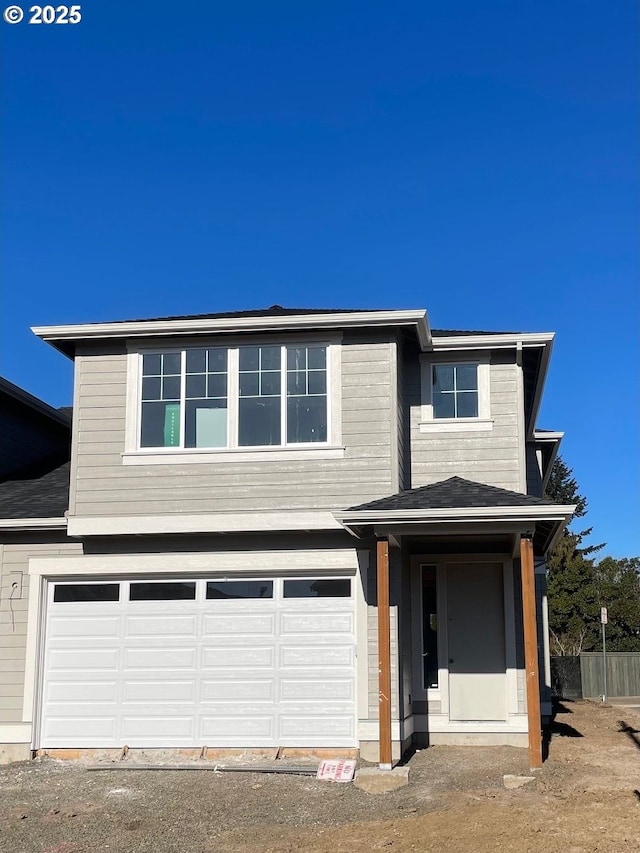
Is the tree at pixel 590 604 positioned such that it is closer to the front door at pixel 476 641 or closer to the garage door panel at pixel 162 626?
the front door at pixel 476 641

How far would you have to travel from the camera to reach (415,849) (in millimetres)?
7617

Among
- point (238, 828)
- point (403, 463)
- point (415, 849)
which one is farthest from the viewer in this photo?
point (403, 463)

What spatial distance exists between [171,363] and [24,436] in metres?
4.52

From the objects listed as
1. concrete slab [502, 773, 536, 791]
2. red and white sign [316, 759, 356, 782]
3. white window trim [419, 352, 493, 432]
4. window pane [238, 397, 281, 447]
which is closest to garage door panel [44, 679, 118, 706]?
red and white sign [316, 759, 356, 782]

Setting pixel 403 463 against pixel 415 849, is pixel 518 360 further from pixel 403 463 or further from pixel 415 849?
pixel 415 849

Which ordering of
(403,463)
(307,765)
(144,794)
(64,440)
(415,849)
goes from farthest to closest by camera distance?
(64,440) < (403,463) < (307,765) < (144,794) < (415,849)

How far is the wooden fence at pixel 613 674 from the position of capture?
24.4 m

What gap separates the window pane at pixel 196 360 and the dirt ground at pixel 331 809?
5173 millimetres

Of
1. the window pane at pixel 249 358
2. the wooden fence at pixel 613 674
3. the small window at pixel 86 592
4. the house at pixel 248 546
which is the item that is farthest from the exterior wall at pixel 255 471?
the wooden fence at pixel 613 674

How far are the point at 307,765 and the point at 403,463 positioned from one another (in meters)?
4.12

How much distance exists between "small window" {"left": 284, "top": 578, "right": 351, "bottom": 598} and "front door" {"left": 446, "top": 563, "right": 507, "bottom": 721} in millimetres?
1964

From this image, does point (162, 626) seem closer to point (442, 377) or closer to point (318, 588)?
point (318, 588)

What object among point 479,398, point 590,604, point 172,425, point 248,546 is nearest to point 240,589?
point 248,546

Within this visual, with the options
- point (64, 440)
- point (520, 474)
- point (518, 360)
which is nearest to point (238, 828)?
point (520, 474)
